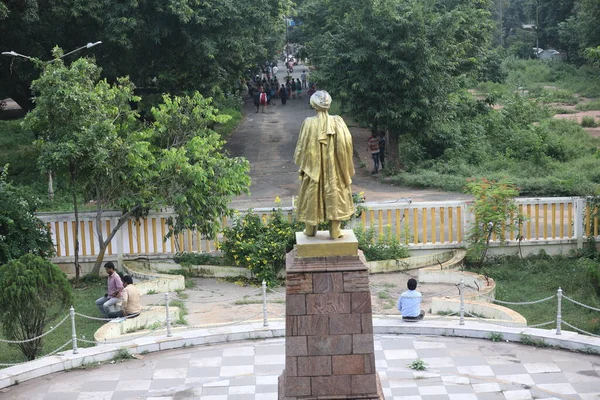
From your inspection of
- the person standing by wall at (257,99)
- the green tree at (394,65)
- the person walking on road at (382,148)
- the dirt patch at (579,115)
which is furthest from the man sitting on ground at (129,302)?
the person standing by wall at (257,99)

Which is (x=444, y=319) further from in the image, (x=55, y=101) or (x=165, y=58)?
(x=165, y=58)

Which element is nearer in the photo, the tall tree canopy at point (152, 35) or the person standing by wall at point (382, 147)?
the tall tree canopy at point (152, 35)

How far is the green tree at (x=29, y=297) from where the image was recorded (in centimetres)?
1438

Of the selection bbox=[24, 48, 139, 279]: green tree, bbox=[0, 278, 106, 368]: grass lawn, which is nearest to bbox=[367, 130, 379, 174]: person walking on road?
bbox=[24, 48, 139, 279]: green tree

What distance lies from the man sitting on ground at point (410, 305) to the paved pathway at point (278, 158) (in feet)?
32.9

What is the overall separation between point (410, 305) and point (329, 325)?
420 cm

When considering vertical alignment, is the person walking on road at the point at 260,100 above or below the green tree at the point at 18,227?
above

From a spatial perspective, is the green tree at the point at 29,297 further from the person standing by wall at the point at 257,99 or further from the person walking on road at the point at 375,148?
the person standing by wall at the point at 257,99

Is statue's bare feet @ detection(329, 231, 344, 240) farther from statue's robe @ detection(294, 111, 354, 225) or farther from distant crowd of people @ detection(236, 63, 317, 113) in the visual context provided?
distant crowd of people @ detection(236, 63, 317, 113)

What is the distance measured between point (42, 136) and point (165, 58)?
473 inches

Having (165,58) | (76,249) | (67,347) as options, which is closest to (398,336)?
(67,347)

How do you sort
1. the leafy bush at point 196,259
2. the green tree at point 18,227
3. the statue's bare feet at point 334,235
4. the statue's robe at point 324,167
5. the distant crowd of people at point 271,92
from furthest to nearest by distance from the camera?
the distant crowd of people at point 271,92, the leafy bush at point 196,259, the green tree at point 18,227, the statue's robe at point 324,167, the statue's bare feet at point 334,235

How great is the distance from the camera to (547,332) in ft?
49.2

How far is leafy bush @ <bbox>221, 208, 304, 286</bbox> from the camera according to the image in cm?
1880
